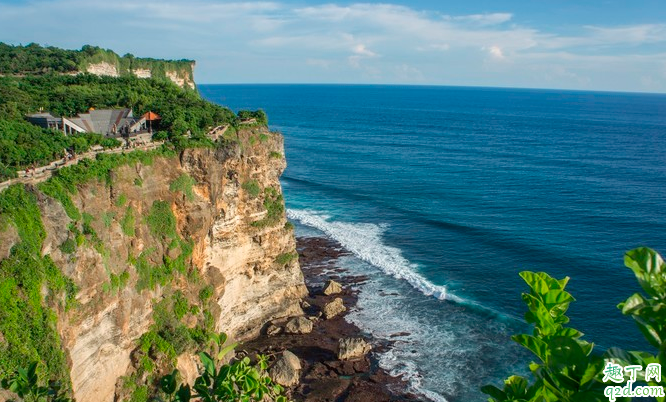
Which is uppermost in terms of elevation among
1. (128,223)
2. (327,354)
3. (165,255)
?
(128,223)

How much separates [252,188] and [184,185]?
323 inches

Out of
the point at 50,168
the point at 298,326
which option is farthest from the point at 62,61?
the point at 298,326

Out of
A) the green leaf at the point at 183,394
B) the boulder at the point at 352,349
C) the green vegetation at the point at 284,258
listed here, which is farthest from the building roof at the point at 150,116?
the green leaf at the point at 183,394

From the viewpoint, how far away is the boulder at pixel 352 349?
40.7 meters

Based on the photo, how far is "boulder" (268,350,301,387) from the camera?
124 ft

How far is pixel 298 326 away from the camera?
145 feet

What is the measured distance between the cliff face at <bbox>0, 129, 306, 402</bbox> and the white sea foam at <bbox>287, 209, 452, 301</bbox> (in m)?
12.4

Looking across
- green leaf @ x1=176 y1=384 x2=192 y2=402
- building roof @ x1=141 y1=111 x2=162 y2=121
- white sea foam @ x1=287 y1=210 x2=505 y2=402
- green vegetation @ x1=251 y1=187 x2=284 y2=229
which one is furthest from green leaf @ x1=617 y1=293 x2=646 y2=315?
building roof @ x1=141 y1=111 x2=162 y2=121

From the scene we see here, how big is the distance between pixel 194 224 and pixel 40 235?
11.3 m

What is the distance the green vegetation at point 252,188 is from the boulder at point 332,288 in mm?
14213

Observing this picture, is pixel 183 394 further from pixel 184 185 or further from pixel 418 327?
pixel 418 327

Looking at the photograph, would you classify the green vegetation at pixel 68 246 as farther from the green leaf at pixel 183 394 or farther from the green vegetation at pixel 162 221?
the green leaf at pixel 183 394

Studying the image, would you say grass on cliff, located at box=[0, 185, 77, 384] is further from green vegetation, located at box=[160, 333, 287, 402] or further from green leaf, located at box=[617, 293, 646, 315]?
green leaf, located at box=[617, 293, 646, 315]

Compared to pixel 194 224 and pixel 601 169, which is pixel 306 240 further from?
pixel 601 169
